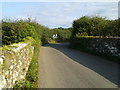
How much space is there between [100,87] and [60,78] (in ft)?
6.09

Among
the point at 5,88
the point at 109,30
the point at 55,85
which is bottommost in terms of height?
the point at 55,85

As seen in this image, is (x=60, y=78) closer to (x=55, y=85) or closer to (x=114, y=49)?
(x=55, y=85)

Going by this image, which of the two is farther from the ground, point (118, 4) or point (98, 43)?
point (118, 4)

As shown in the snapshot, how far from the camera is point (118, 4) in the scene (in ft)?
42.0

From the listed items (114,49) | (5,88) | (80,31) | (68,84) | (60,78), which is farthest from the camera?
(80,31)

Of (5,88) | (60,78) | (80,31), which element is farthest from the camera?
(80,31)

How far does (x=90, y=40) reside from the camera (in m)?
17.1

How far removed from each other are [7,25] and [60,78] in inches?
359

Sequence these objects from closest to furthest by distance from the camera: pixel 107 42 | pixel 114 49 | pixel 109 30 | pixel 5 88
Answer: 1. pixel 5 88
2. pixel 114 49
3. pixel 107 42
4. pixel 109 30

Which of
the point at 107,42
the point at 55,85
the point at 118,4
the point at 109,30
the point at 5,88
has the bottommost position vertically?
the point at 55,85

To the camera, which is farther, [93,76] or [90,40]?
[90,40]

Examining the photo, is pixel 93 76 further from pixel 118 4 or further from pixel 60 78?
pixel 118 4

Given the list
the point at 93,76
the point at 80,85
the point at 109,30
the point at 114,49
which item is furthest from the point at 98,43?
the point at 80,85

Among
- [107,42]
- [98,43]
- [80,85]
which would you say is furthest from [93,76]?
[98,43]
